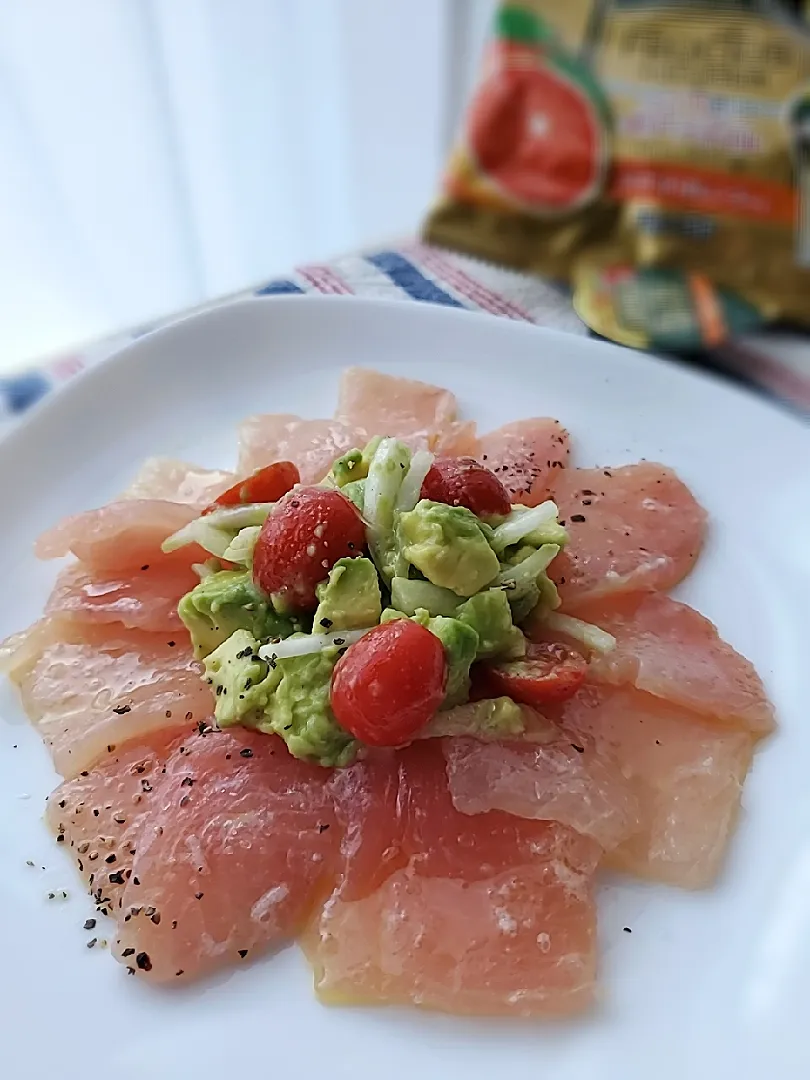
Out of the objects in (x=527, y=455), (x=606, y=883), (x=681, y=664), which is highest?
(x=527, y=455)

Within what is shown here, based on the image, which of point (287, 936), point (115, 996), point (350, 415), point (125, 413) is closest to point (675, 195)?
point (350, 415)

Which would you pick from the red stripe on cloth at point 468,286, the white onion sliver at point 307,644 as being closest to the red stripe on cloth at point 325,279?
the red stripe on cloth at point 468,286

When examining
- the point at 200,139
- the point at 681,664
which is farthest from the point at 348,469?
the point at 200,139

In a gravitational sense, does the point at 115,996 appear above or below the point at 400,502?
below

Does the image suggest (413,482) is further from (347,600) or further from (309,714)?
(309,714)

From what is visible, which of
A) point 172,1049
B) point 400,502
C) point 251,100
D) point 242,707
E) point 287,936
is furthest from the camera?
point 251,100

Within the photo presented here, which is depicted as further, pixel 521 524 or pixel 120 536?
pixel 120 536

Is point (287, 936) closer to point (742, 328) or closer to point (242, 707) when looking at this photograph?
point (242, 707)

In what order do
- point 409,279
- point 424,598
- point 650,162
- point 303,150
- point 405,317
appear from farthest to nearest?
point 303,150, point 409,279, point 650,162, point 405,317, point 424,598

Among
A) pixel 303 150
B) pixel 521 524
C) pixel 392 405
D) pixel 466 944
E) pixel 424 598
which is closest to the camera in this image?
pixel 466 944
